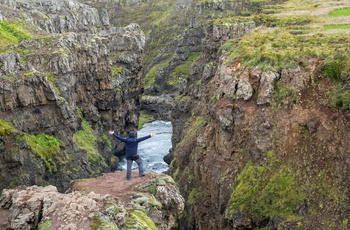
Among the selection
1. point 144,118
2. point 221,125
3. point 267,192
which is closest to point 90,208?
point 267,192

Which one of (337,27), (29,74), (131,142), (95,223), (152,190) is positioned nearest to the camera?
(95,223)

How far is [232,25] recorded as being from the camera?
2643 inches

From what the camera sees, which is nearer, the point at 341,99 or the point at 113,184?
the point at 113,184

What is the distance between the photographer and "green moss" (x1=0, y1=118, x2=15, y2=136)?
42.9 metres

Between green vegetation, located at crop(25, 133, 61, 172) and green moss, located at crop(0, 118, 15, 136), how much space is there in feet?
6.30

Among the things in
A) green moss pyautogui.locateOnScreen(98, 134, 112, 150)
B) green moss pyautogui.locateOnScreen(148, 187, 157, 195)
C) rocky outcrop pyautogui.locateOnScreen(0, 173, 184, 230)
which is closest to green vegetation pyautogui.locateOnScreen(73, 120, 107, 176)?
green moss pyautogui.locateOnScreen(98, 134, 112, 150)

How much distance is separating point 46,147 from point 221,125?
19.3 meters

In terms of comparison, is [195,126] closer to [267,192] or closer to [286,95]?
[286,95]

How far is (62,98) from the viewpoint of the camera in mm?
51875

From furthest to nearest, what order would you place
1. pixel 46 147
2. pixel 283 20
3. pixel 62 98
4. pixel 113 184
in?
pixel 283 20
pixel 62 98
pixel 46 147
pixel 113 184

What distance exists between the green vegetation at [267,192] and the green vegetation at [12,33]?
37586mm

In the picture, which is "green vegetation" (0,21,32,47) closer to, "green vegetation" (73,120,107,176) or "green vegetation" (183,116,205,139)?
"green vegetation" (73,120,107,176)

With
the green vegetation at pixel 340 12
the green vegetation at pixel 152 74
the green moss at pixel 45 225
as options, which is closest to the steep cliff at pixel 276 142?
the green vegetation at pixel 340 12

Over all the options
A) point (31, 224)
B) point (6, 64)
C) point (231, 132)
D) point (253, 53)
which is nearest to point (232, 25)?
point (253, 53)
